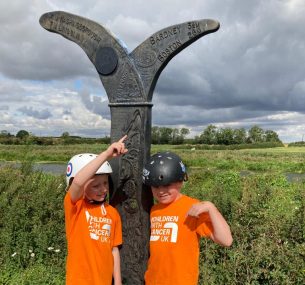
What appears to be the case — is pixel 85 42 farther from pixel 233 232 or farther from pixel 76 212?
pixel 233 232

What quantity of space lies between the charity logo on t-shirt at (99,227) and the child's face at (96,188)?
119 millimetres

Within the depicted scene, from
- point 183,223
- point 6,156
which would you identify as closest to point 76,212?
point 183,223

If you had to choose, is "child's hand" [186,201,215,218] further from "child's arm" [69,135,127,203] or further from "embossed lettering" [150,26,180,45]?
"embossed lettering" [150,26,180,45]

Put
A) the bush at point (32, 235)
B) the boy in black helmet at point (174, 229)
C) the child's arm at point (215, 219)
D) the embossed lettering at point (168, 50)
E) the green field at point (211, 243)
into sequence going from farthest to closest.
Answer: the bush at point (32, 235), the green field at point (211, 243), the embossed lettering at point (168, 50), the boy in black helmet at point (174, 229), the child's arm at point (215, 219)

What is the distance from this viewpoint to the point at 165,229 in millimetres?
2869

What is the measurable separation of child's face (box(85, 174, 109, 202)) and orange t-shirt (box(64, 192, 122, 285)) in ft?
0.23

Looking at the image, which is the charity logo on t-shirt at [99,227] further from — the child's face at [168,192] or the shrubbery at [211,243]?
the shrubbery at [211,243]

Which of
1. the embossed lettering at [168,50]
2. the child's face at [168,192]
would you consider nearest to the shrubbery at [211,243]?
the child's face at [168,192]

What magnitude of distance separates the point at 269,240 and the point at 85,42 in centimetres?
291

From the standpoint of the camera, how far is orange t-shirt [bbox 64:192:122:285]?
2912mm

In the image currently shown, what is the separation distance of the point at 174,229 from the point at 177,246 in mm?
110

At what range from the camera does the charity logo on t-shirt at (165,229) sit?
284 cm

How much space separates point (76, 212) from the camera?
3.00 meters

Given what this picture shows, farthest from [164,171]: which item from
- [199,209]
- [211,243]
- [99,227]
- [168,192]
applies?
[211,243]
